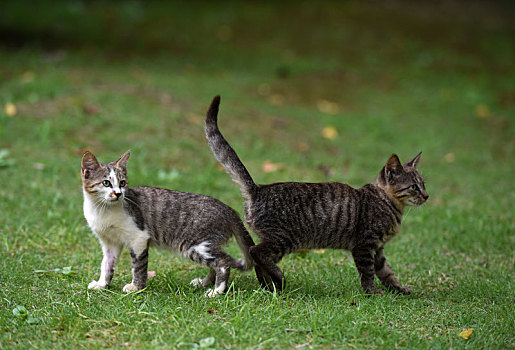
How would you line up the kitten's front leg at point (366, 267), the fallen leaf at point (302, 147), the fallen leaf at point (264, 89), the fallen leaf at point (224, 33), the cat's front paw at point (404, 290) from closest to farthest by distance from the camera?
1. the kitten's front leg at point (366, 267)
2. the cat's front paw at point (404, 290)
3. the fallen leaf at point (302, 147)
4. the fallen leaf at point (264, 89)
5. the fallen leaf at point (224, 33)

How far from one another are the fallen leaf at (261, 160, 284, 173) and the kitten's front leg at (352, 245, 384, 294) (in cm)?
299

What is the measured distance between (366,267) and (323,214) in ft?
1.75

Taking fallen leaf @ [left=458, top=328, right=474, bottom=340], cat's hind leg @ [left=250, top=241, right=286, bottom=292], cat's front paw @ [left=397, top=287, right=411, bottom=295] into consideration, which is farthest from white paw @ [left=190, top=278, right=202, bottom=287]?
fallen leaf @ [left=458, top=328, right=474, bottom=340]

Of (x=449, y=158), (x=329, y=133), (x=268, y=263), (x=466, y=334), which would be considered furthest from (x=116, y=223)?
(x=449, y=158)

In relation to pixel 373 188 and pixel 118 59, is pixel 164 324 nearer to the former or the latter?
pixel 373 188

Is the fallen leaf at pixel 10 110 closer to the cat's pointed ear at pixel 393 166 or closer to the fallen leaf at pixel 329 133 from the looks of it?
the fallen leaf at pixel 329 133

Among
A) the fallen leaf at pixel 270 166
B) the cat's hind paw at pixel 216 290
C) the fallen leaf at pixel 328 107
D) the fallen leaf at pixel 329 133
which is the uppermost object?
the fallen leaf at pixel 328 107

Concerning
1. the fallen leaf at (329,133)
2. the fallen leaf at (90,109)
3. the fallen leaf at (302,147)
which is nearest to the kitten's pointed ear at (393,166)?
the fallen leaf at (302,147)

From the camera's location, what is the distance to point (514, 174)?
8555 millimetres

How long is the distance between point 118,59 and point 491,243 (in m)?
8.29

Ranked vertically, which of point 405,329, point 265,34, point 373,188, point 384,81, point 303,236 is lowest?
point 405,329

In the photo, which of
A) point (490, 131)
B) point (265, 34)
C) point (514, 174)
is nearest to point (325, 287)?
point (514, 174)

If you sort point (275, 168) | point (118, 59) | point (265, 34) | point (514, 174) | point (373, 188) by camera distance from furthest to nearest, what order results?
point (265, 34)
point (118, 59)
point (514, 174)
point (275, 168)
point (373, 188)

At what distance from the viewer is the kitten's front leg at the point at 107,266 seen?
4.54 metres
